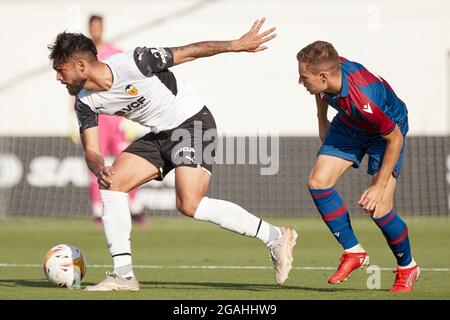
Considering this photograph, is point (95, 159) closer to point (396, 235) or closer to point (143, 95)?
point (143, 95)

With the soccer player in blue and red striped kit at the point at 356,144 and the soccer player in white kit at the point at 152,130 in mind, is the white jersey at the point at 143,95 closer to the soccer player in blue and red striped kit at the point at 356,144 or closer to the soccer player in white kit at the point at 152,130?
the soccer player in white kit at the point at 152,130

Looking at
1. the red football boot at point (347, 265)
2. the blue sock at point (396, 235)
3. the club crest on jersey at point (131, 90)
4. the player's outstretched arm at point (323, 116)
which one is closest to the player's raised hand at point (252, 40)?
the player's outstretched arm at point (323, 116)

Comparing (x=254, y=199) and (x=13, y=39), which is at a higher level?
(x=13, y=39)

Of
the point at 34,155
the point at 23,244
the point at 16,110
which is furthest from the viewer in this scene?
the point at 16,110

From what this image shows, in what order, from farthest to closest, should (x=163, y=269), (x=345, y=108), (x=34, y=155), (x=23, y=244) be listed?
(x=34, y=155)
(x=23, y=244)
(x=163, y=269)
(x=345, y=108)

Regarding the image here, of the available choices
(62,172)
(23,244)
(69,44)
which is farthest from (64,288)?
(62,172)

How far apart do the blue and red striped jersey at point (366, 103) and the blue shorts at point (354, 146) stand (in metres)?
0.10

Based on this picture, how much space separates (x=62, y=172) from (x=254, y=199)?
272 centimetres

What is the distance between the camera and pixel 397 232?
7312 millimetres

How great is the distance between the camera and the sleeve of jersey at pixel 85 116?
7465 mm

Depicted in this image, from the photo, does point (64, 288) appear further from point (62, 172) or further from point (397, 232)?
point (62, 172)

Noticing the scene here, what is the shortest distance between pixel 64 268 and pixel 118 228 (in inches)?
17.9

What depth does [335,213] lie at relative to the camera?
744cm

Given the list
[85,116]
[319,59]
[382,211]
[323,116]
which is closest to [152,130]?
[85,116]
